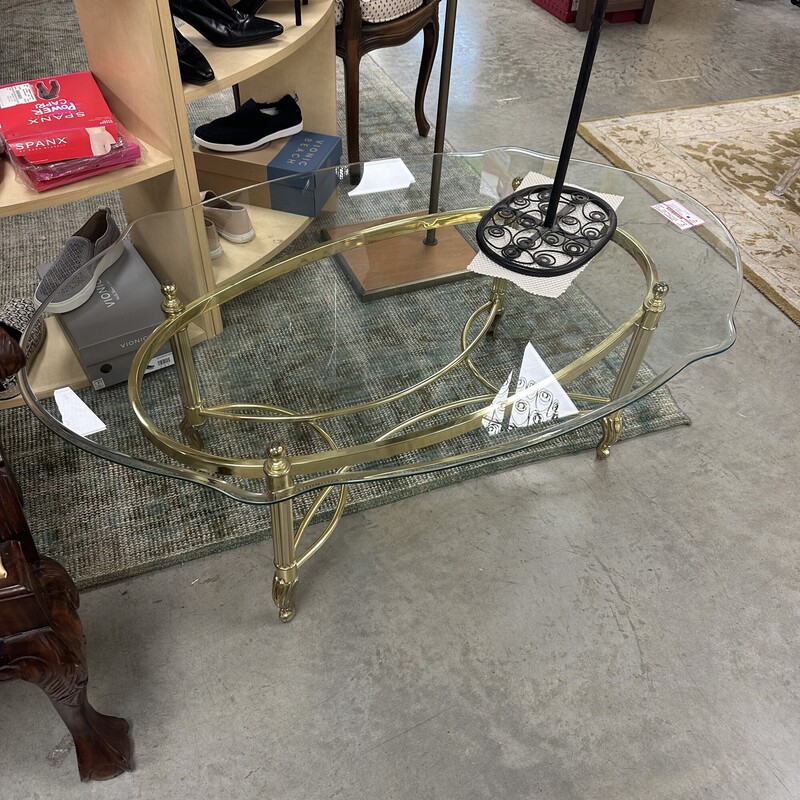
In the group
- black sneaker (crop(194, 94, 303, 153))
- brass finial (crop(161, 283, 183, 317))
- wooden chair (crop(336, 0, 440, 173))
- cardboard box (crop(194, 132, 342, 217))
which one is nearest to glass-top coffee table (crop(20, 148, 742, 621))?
brass finial (crop(161, 283, 183, 317))

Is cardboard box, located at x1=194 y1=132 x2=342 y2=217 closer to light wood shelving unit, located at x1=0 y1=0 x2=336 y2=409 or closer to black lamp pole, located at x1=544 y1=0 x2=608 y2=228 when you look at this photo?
light wood shelving unit, located at x1=0 y1=0 x2=336 y2=409

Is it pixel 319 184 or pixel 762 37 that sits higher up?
pixel 319 184

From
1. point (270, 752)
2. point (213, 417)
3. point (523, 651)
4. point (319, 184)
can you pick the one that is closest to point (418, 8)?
point (319, 184)

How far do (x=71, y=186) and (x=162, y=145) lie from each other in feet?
0.69

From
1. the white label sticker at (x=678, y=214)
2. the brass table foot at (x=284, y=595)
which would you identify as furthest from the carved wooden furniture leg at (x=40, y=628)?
the white label sticker at (x=678, y=214)

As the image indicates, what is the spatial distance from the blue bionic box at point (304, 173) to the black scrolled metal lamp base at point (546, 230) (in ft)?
1.43

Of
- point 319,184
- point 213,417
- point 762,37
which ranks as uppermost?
point 319,184

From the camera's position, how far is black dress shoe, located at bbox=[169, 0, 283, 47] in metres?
1.59

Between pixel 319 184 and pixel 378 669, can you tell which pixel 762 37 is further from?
pixel 378 669

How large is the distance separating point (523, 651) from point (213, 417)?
0.70m

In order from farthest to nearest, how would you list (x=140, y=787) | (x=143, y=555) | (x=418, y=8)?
(x=418, y=8)
(x=143, y=555)
(x=140, y=787)

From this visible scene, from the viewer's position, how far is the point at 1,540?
3.11 ft

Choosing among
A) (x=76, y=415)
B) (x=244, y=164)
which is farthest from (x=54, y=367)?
(x=244, y=164)

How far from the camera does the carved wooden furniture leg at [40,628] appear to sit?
0.90 metres
